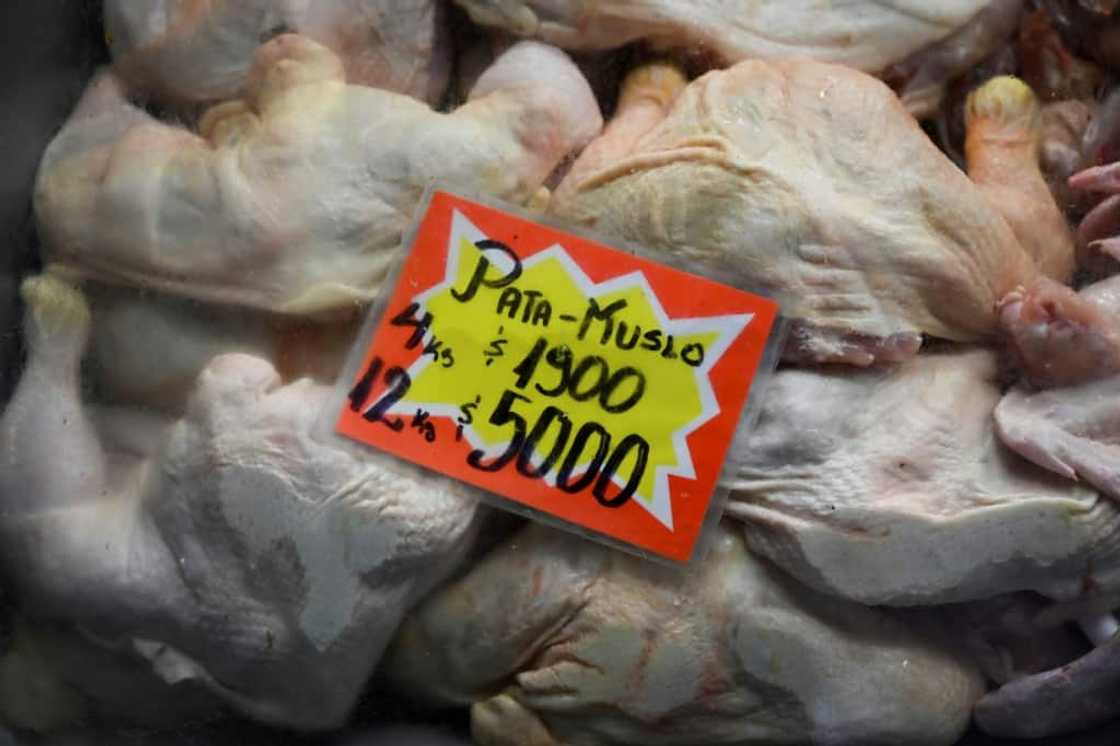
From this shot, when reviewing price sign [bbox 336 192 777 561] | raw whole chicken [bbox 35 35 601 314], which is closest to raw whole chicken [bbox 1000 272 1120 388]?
price sign [bbox 336 192 777 561]

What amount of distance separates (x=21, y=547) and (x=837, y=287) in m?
0.72

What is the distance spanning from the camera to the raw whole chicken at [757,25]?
1095 mm

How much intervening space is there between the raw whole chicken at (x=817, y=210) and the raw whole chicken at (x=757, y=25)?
66 mm

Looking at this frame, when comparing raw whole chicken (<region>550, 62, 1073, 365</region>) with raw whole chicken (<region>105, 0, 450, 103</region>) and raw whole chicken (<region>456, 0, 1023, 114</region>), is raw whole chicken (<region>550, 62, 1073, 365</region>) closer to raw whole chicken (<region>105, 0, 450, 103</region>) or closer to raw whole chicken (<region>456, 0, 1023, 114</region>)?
raw whole chicken (<region>456, 0, 1023, 114</region>)

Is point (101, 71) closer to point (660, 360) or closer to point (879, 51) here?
point (660, 360)

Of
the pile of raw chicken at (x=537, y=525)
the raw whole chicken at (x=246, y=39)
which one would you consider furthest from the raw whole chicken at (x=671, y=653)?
the raw whole chicken at (x=246, y=39)

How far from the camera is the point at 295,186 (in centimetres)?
99

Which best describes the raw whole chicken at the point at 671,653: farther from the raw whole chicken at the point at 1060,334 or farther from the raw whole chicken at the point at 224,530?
the raw whole chicken at the point at 1060,334

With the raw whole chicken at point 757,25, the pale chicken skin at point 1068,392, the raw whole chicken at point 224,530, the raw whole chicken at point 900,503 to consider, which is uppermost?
the raw whole chicken at point 757,25

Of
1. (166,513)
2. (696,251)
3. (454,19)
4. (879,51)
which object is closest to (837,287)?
(696,251)

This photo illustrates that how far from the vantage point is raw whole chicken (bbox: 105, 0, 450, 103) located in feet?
3.54

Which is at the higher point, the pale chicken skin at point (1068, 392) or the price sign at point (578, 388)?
the pale chicken skin at point (1068, 392)

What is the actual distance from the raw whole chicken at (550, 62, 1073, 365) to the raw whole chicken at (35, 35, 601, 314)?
0.07 m

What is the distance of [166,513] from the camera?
3.23 ft
